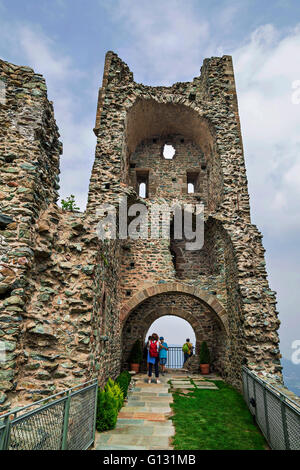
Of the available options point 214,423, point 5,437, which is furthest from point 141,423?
point 5,437

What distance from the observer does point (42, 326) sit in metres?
4.42

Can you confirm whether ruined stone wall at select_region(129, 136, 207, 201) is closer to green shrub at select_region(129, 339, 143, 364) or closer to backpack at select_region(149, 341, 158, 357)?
backpack at select_region(149, 341, 158, 357)

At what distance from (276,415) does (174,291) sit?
6.01 metres

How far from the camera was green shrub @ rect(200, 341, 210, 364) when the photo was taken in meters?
11.1

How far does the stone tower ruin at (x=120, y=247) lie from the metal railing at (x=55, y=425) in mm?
703

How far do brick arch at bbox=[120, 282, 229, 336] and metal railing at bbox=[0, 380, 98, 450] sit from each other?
203 inches

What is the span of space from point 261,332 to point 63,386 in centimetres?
550

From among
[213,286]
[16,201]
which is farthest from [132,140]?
[16,201]

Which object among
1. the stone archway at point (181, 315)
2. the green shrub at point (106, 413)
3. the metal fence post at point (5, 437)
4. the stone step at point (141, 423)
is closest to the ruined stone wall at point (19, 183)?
the metal fence post at point (5, 437)

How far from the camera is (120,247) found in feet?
32.7


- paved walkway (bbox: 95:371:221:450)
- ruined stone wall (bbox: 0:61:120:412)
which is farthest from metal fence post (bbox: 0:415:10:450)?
paved walkway (bbox: 95:371:221:450)

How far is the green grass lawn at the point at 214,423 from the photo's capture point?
4285mm

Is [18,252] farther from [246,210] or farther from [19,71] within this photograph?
[246,210]

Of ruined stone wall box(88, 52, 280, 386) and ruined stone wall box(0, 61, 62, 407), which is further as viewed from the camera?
ruined stone wall box(88, 52, 280, 386)
